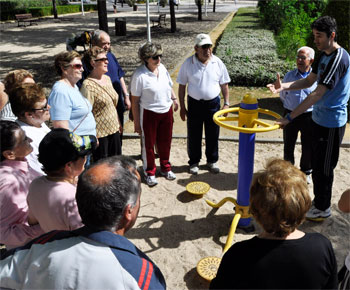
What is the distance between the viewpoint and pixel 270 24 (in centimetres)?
1945

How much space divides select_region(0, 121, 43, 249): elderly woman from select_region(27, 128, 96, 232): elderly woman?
0.49 ft

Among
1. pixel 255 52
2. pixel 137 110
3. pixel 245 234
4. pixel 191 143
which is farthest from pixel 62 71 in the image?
pixel 255 52

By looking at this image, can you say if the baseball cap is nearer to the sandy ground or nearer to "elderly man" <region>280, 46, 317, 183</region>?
the sandy ground

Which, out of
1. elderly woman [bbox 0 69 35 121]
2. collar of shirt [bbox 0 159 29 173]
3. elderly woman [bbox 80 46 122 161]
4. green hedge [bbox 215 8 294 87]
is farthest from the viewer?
green hedge [bbox 215 8 294 87]

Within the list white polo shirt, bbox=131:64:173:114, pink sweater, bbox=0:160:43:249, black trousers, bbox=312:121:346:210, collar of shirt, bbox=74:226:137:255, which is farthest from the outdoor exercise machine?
collar of shirt, bbox=74:226:137:255

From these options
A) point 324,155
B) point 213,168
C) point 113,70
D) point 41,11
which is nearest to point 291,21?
point 213,168

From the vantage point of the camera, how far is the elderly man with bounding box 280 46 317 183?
4.07 metres

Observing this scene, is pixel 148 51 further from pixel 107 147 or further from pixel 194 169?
pixel 194 169

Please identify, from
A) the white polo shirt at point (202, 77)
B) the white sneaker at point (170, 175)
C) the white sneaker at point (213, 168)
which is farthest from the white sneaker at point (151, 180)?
the white polo shirt at point (202, 77)

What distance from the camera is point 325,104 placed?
3260 mm

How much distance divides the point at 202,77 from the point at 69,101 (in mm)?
1845

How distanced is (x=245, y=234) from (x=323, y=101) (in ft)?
5.16

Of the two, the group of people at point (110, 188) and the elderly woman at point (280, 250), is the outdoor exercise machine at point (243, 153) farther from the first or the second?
the elderly woman at point (280, 250)

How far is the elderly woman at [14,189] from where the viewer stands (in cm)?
206
